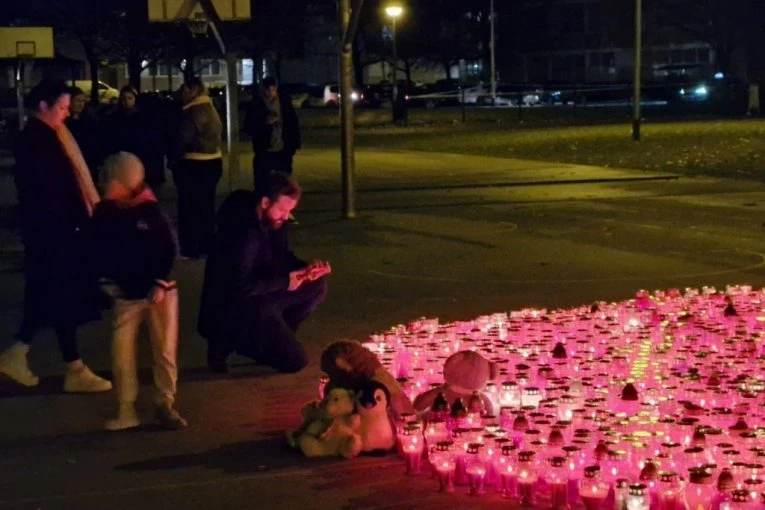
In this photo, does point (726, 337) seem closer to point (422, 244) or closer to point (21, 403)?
point (21, 403)

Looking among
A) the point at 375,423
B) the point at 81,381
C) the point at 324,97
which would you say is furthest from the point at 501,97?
the point at 375,423

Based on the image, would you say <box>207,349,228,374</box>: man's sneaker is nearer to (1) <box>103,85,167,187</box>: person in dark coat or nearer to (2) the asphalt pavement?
(2) the asphalt pavement

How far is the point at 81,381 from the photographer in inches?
324

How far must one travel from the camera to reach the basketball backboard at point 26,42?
22.5 metres

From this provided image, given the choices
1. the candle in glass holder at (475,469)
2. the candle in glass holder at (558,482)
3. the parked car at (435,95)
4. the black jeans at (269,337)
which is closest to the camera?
the candle in glass holder at (558,482)

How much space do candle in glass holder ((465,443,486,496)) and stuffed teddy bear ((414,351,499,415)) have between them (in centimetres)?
68

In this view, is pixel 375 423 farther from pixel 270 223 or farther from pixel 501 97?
pixel 501 97

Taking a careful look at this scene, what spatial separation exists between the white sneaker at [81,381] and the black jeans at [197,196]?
515cm

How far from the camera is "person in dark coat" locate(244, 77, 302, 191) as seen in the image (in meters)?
15.6

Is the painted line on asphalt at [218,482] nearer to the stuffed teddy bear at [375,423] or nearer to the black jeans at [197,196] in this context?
the stuffed teddy bear at [375,423]

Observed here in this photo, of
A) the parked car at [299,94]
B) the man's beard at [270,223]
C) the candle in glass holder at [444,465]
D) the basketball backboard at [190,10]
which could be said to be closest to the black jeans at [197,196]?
the basketball backboard at [190,10]

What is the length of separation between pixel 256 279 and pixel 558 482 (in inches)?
114

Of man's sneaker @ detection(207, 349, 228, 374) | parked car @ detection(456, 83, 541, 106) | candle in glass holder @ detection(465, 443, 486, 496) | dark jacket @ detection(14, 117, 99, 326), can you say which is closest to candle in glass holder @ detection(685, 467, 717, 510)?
candle in glass holder @ detection(465, 443, 486, 496)

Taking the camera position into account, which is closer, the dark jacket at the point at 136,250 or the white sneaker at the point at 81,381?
the dark jacket at the point at 136,250
